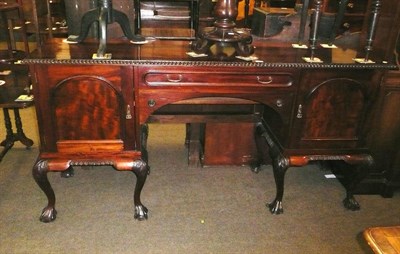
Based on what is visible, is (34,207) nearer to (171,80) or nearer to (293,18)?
(171,80)

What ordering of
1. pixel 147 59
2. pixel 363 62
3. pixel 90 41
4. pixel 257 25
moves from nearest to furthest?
pixel 147 59 < pixel 363 62 < pixel 90 41 < pixel 257 25

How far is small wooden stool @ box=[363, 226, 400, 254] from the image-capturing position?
102 cm

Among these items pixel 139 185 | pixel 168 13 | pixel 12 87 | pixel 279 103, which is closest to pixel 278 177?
pixel 279 103

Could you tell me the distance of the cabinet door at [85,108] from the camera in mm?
1673

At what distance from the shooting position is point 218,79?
1.77 meters

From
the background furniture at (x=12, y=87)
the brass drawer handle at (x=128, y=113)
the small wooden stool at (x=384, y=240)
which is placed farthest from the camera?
the background furniture at (x=12, y=87)

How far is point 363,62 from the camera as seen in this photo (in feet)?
5.99

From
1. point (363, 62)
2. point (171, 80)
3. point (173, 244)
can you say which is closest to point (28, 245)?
point (173, 244)

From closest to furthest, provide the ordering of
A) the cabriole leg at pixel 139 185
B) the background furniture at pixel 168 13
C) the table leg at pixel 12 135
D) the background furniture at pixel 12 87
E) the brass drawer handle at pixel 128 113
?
the brass drawer handle at pixel 128 113
the cabriole leg at pixel 139 185
the background furniture at pixel 12 87
the table leg at pixel 12 135
the background furniture at pixel 168 13

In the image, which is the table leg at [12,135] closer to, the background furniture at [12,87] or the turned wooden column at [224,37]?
the background furniture at [12,87]

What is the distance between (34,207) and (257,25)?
1847 millimetres

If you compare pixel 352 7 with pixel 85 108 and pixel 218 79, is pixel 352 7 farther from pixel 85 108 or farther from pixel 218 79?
pixel 85 108

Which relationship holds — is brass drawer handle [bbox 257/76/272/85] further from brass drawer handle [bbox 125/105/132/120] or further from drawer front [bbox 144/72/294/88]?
brass drawer handle [bbox 125/105/132/120]

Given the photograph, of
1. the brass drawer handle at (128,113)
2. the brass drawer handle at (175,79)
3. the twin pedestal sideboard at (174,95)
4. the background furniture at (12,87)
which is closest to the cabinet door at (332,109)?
the twin pedestal sideboard at (174,95)
